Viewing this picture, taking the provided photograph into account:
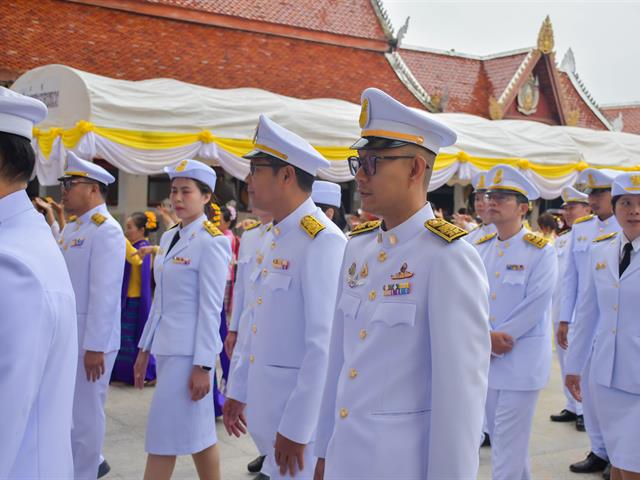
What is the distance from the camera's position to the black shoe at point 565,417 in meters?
6.70

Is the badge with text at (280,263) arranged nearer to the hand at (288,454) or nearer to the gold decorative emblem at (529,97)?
the hand at (288,454)

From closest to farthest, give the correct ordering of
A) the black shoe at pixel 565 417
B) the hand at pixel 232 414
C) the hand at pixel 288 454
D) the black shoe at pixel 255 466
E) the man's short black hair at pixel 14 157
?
the man's short black hair at pixel 14 157 → the hand at pixel 288 454 → the hand at pixel 232 414 → the black shoe at pixel 255 466 → the black shoe at pixel 565 417

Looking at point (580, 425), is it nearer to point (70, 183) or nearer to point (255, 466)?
point (255, 466)

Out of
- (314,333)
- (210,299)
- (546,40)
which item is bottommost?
(210,299)

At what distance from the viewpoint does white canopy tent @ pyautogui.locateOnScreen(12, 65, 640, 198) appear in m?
8.03

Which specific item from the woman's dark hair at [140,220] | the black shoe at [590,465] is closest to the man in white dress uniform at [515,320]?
the black shoe at [590,465]

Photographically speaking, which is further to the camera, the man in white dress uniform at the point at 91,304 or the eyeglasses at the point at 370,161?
the man in white dress uniform at the point at 91,304

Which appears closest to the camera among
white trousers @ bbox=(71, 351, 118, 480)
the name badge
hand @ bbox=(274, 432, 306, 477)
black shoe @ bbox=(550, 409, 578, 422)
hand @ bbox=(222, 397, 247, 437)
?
hand @ bbox=(274, 432, 306, 477)

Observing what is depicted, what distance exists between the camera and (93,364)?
4.40 meters

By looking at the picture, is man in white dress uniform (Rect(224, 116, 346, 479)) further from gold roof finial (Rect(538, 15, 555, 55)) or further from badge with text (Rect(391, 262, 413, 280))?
gold roof finial (Rect(538, 15, 555, 55))

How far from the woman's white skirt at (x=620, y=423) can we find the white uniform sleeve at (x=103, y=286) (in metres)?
2.77

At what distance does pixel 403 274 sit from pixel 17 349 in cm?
116

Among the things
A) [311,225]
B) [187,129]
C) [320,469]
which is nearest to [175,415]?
[311,225]

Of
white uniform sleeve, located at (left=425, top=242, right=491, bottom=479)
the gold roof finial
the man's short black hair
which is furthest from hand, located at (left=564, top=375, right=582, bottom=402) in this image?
the gold roof finial
